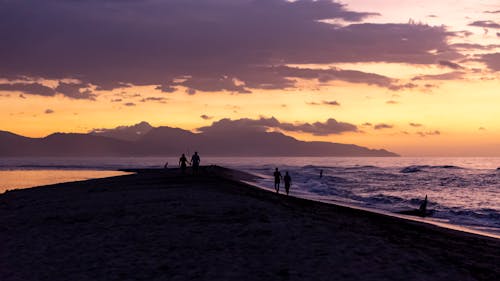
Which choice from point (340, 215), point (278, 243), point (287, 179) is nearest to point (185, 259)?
point (278, 243)

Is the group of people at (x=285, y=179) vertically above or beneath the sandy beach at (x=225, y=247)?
above

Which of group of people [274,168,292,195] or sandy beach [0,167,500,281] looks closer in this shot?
sandy beach [0,167,500,281]

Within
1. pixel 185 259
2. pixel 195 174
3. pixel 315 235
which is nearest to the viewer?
pixel 185 259

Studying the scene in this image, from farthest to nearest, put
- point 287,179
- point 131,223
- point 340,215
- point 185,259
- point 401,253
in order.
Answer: point 287,179
point 340,215
point 131,223
point 401,253
point 185,259

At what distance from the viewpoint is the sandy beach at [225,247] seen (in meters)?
11.9

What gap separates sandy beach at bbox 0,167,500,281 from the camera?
39.1 feet

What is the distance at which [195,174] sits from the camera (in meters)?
50.4

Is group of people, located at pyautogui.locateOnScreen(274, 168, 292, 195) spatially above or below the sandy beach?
above

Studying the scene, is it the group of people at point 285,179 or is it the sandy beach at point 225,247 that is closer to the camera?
the sandy beach at point 225,247

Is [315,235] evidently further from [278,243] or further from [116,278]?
[116,278]

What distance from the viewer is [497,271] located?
43.2ft

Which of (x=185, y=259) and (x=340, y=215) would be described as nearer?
(x=185, y=259)

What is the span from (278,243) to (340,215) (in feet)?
27.4

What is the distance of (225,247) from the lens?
14.2 metres
